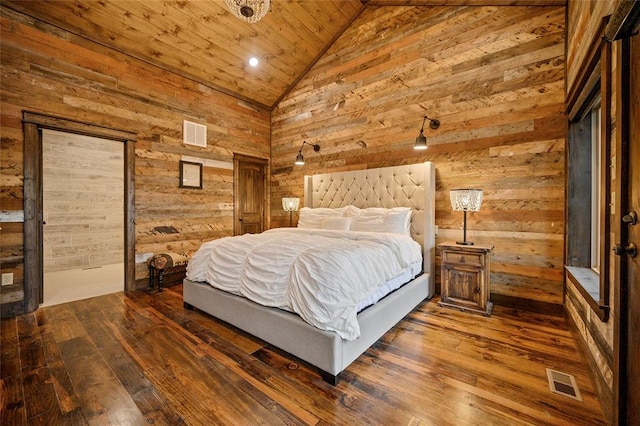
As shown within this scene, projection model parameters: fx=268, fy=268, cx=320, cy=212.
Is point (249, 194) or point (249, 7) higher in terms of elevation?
point (249, 7)

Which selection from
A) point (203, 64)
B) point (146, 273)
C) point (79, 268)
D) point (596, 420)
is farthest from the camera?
point (79, 268)

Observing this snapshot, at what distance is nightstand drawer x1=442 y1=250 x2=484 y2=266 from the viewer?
2896 mm

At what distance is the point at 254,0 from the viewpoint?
2393mm

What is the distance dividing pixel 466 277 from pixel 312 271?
203 centimetres

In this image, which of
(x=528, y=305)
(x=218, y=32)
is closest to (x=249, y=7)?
(x=218, y=32)

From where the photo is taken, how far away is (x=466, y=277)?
118 inches

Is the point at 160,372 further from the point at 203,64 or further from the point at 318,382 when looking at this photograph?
the point at 203,64

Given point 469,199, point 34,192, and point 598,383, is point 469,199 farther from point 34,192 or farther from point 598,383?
point 34,192

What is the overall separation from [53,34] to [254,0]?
266 centimetres

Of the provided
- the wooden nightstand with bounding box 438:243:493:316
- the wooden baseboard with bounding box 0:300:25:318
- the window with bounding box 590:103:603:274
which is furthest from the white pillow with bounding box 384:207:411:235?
the wooden baseboard with bounding box 0:300:25:318

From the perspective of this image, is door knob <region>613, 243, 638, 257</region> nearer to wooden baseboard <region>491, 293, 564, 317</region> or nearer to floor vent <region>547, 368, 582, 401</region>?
floor vent <region>547, 368, 582, 401</region>

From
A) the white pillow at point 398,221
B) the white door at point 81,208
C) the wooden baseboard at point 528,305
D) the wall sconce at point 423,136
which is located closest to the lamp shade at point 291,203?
the white pillow at point 398,221

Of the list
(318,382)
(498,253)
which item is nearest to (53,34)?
(318,382)

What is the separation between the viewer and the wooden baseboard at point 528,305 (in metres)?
2.86
